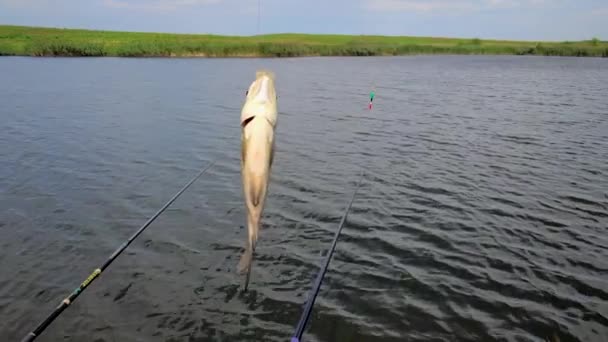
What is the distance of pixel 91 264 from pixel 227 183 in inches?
198

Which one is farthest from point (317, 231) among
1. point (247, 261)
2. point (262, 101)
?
point (262, 101)

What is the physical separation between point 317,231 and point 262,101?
7.05 metres

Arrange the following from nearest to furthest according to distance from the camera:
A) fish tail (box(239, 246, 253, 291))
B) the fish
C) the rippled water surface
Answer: the fish < fish tail (box(239, 246, 253, 291)) < the rippled water surface

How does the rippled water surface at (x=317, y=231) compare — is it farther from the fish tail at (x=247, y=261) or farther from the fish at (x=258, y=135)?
the fish at (x=258, y=135)

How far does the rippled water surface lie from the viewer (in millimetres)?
6594

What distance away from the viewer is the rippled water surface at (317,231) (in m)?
6.59

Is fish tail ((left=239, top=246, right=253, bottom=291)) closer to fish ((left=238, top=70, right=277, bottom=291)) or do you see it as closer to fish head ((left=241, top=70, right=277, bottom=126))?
fish ((left=238, top=70, right=277, bottom=291))

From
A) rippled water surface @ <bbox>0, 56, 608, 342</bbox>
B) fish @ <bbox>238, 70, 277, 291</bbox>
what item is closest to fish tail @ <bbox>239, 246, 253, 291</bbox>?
fish @ <bbox>238, 70, 277, 291</bbox>

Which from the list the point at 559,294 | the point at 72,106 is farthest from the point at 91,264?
the point at 72,106

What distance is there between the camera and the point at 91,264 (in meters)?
7.91

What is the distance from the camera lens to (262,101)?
8.54 feet

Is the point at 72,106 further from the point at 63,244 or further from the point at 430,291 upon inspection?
the point at 430,291

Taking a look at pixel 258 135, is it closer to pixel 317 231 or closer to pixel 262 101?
pixel 262 101

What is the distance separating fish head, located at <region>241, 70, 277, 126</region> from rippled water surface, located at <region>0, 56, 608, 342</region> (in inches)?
175
